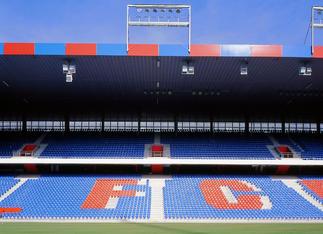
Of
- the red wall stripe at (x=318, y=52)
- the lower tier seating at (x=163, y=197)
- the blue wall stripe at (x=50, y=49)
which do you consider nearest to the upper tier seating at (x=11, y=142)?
the lower tier seating at (x=163, y=197)

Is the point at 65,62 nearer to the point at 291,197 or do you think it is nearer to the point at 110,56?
the point at 110,56

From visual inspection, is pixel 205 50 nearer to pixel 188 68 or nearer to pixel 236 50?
pixel 236 50

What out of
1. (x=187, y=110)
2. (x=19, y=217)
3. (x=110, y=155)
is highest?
(x=187, y=110)

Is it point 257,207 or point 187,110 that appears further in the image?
→ point 187,110

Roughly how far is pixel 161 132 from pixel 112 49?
13.9 metres

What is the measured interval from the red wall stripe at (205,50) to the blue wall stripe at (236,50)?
0.30 metres

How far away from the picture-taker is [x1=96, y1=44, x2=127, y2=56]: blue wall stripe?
19.2 meters

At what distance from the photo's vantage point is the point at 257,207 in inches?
834

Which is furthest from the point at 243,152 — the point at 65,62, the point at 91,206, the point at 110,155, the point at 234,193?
the point at 65,62

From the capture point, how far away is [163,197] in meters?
22.8

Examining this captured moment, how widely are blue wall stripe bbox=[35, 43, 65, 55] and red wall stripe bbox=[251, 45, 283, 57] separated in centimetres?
929

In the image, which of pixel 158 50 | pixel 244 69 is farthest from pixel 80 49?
pixel 244 69

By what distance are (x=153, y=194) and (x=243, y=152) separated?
7715 mm

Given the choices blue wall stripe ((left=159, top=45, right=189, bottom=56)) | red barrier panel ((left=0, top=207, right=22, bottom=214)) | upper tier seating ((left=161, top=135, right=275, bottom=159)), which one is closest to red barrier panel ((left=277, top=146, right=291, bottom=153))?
upper tier seating ((left=161, top=135, right=275, bottom=159))
